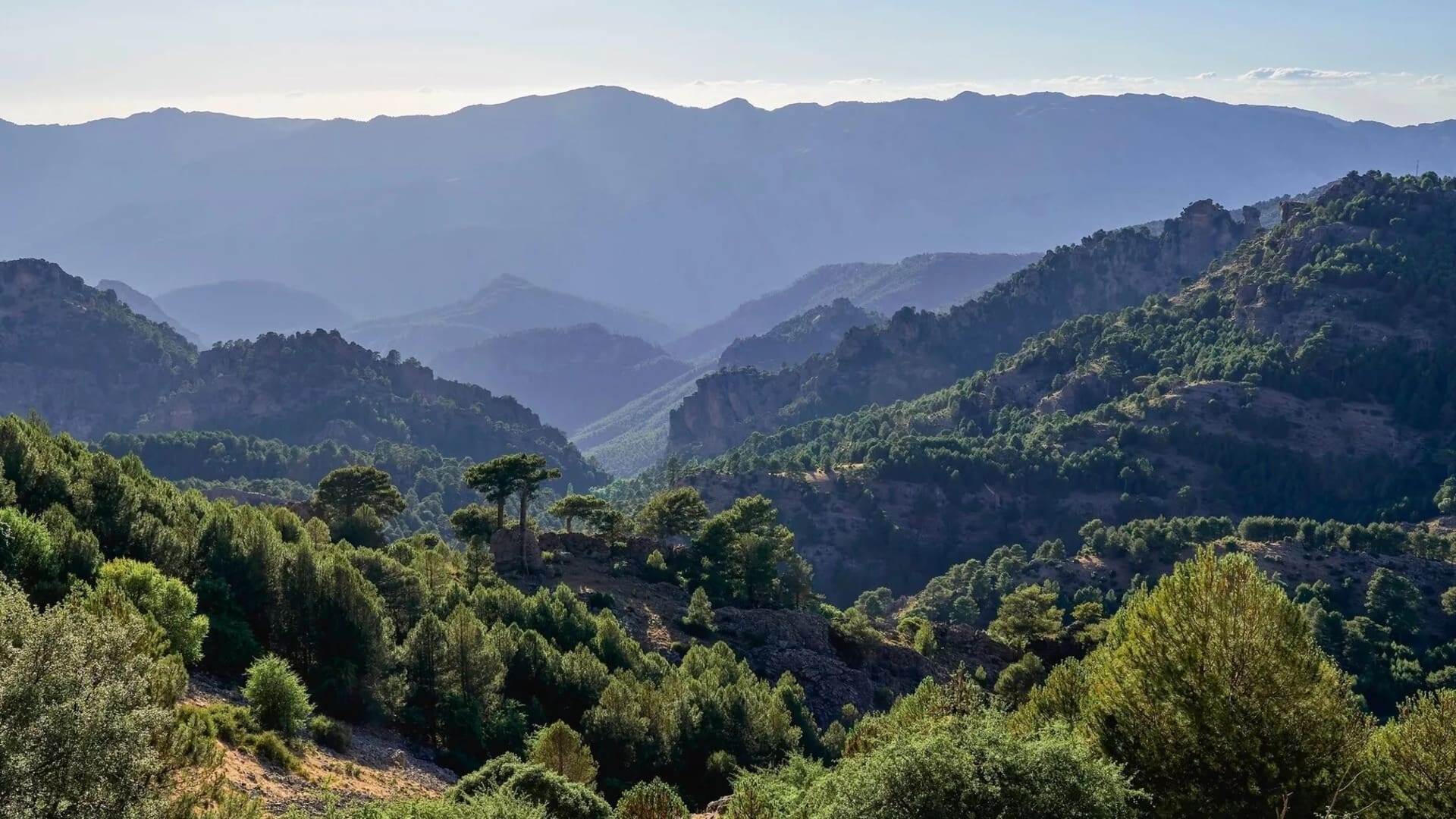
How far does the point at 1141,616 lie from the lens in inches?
1131

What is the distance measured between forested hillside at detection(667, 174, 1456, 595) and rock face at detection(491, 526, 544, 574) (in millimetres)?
72196

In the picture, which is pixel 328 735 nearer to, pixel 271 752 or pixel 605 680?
pixel 271 752

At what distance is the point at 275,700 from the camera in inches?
1390

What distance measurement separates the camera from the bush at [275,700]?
35.1m

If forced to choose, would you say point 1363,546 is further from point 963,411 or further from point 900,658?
point 963,411

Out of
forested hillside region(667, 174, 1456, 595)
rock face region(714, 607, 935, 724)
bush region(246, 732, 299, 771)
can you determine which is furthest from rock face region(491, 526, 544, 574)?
forested hillside region(667, 174, 1456, 595)

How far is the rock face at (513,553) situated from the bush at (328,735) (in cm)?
3225

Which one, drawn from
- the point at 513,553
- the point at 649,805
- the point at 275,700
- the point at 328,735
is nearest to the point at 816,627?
the point at 513,553

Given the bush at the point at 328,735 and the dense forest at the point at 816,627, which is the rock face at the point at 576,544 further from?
the bush at the point at 328,735

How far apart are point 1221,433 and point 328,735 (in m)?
140

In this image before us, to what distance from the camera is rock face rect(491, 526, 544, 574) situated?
7038 cm

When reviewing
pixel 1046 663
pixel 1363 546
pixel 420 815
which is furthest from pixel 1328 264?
pixel 420 815

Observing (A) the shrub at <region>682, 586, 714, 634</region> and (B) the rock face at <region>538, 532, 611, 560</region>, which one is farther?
(B) the rock face at <region>538, 532, 611, 560</region>

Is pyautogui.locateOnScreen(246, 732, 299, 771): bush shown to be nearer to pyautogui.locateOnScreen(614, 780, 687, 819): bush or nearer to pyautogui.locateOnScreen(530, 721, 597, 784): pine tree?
pyautogui.locateOnScreen(530, 721, 597, 784): pine tree
